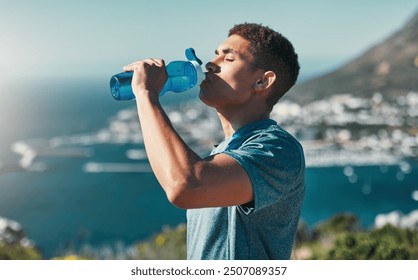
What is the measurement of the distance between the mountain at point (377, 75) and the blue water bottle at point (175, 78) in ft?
24.5

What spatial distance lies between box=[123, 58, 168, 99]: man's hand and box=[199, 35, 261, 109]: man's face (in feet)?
0.44

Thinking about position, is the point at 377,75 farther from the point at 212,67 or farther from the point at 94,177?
the point at 212,67

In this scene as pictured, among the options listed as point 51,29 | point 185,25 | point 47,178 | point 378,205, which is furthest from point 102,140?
point 378,205

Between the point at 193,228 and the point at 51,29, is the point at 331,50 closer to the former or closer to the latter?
the point at 51,29

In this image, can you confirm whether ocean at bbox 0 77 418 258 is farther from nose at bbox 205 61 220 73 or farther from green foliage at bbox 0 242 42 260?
nose at bbox 205 61 220 73

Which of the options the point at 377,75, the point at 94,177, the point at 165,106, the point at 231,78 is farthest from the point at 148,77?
the point at 94,177

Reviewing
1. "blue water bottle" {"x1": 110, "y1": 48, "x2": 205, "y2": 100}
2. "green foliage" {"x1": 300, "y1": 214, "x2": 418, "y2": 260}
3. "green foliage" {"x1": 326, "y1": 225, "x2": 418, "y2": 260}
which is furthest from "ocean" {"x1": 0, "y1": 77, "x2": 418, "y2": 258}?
"blue water bottle" {"x1": 110, "y1": 48, "x2": 205, "y2": 100}

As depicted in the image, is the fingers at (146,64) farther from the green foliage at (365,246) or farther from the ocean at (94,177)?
the ocean at (94,177)

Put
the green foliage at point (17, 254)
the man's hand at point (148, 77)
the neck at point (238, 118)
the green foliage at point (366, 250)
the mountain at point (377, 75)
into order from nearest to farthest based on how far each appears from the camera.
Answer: the man's hand at point (148, 77) < the neck at point (238, 118) < the green foliage at point (366, 250) < the green foliage at point (17, 254) < the mountain at point (377, 75)

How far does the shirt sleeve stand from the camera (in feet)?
3.73

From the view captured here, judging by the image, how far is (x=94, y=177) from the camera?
1039 cm

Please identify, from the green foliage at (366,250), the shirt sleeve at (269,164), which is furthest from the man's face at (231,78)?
the green foliage at (366,250)

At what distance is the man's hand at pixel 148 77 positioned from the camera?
1174mm

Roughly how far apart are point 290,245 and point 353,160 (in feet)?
27.1
